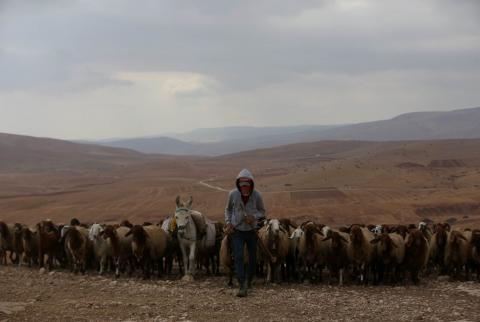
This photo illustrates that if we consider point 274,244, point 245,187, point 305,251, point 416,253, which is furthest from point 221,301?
point 416,253

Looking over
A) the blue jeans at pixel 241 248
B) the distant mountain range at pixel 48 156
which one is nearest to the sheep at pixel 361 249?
the blue jeans at pixel 241 248

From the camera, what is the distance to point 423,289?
43.5ft

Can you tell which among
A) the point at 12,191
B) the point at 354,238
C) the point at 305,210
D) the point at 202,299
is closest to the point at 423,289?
→ the point at 354,238

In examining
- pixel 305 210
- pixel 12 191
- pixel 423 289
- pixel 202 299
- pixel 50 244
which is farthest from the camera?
pixel 12 191

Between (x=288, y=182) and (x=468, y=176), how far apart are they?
17435 millimetres

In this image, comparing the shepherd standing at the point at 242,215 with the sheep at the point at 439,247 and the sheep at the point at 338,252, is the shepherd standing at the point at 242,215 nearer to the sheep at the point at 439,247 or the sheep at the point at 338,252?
the sheep at the point at 338,252

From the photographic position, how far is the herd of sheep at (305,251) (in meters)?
14.3

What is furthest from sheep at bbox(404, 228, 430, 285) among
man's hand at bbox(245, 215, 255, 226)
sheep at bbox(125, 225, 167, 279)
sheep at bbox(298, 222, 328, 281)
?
sheep at bbox(125, 225, 167, 279)

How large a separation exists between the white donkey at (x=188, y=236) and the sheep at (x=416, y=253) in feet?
17.4

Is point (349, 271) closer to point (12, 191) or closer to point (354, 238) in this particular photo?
point (354, 238)

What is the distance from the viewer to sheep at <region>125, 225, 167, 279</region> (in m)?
15.1

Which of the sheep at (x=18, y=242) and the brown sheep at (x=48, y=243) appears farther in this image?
the sheep at (x=18, y=242)

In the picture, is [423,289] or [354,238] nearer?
[423,289]

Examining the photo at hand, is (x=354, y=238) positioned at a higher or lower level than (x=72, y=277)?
higher
